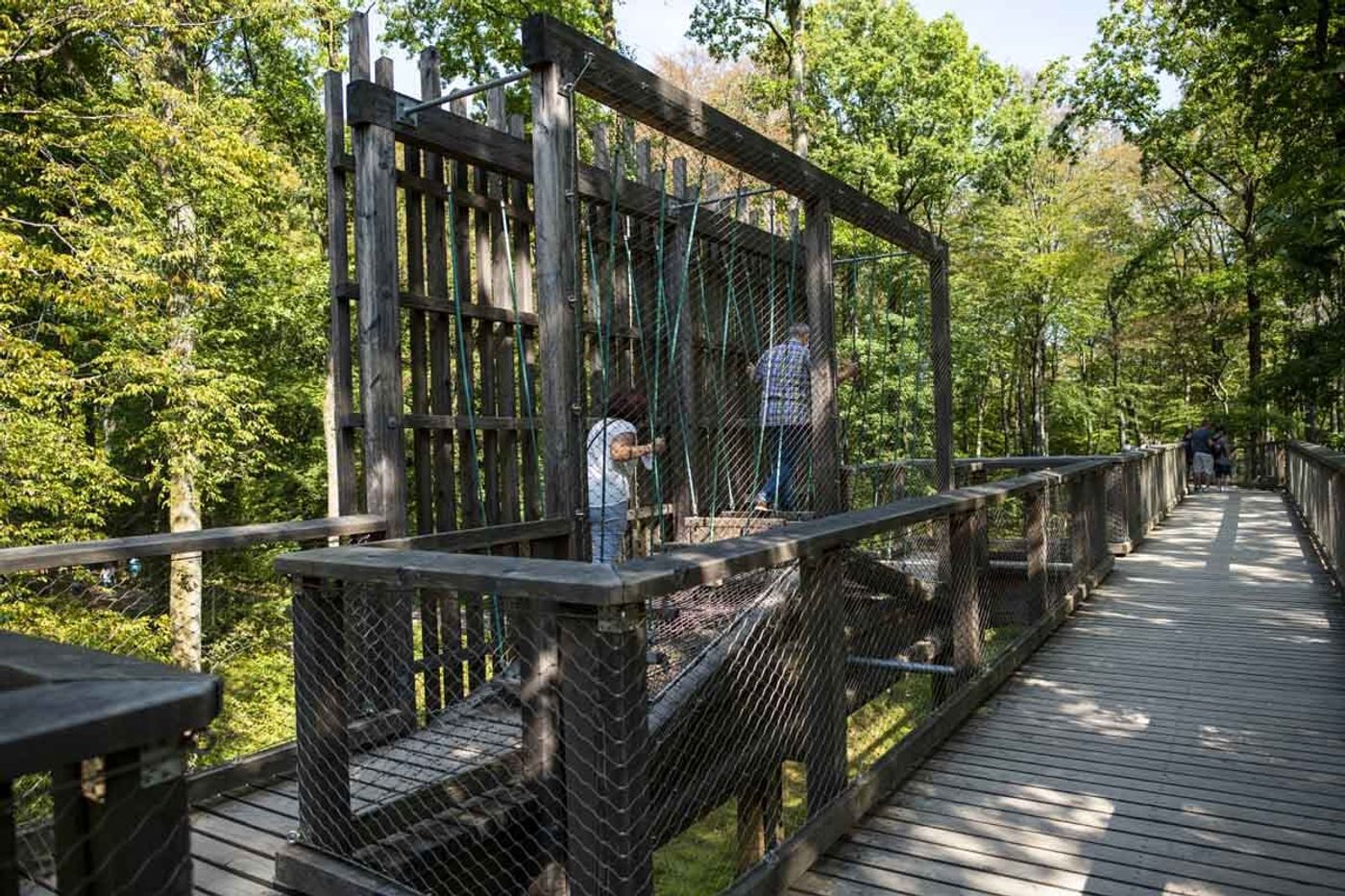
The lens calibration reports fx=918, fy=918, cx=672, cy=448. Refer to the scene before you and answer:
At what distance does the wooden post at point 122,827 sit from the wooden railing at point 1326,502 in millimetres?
6861

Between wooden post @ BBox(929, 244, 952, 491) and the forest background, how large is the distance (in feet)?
8.25

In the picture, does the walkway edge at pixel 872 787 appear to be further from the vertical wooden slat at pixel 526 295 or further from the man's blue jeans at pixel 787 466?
the vertical wooden slat at pixel 526 295

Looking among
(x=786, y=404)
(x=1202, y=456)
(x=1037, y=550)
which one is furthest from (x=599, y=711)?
(x=1202, y=456)

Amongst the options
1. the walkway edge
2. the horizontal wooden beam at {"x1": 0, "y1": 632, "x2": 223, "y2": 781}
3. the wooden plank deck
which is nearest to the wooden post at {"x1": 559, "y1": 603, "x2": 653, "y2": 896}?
the walkway edge

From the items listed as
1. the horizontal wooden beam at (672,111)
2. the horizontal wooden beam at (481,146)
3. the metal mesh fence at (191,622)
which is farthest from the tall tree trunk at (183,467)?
the horizontal wooden beam at (672,111)

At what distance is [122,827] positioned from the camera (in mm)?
795

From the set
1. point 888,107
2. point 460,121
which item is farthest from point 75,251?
point 888,107

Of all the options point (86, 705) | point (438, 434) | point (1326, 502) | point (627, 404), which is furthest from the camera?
point (1326, 502)

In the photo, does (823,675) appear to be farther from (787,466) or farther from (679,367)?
(787,466)

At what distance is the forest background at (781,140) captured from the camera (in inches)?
352

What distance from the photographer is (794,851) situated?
277cm

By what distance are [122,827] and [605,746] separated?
53.9 inches

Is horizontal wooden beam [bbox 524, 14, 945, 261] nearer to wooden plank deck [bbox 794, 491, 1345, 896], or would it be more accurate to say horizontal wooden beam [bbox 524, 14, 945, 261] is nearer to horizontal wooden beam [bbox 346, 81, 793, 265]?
horizontal wooden beam [bbox 346, 81, 793, 265]

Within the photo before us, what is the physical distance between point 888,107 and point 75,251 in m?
13.4
